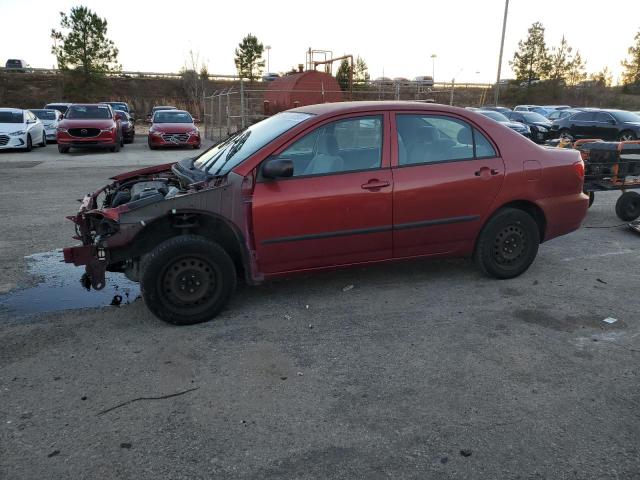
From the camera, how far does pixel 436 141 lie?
481 centimetres

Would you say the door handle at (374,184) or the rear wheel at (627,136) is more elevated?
the door handle at (374,184)

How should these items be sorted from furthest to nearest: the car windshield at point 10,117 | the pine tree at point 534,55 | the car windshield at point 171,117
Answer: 1. the pine tree at point 534,55
2. the car windshield at point 171,117
3. the car windshield at point 10,117

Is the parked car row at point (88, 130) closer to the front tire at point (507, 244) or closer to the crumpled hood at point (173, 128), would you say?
the crumpled hood at point (173, 128)

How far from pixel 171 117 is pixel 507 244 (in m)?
17.6

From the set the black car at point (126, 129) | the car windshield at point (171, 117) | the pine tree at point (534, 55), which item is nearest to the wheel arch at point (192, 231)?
the car windshield at point (171, 117)

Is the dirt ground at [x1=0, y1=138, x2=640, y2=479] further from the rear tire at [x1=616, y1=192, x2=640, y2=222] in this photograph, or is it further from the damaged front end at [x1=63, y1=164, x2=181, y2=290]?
the rear tire at [x1=616, y1=192, x2=640, y2=222]

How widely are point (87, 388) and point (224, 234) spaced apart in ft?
5.25

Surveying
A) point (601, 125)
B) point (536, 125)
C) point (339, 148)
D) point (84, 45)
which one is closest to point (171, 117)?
point (536, 125)

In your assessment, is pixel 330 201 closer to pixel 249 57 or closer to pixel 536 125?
pixel 536 125

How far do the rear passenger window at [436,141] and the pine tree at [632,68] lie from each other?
59886 mm

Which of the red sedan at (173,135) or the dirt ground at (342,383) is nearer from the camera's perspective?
the dirt ground at (342,383)

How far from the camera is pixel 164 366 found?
11.7 feet

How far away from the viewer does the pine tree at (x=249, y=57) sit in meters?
61.7

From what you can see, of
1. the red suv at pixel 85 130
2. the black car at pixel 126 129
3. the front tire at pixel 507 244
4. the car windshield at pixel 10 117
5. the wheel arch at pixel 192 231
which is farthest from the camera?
the black car at pixel 126 129
